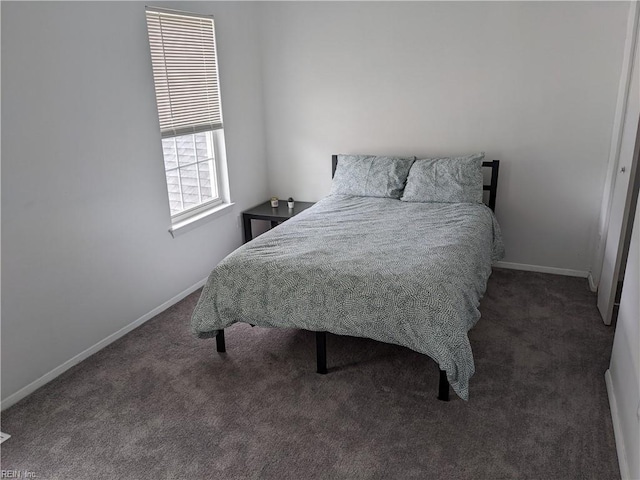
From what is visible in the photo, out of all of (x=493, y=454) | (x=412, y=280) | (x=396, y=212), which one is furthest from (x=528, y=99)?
(x=493, y=454)

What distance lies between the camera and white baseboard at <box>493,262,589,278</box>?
391cm

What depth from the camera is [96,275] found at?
2945mm

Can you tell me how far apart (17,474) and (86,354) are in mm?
909

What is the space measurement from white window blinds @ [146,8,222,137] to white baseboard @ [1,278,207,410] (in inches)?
46.8

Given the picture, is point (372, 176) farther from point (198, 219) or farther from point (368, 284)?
point (368, 284)

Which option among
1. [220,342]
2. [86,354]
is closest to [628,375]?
[220,342]

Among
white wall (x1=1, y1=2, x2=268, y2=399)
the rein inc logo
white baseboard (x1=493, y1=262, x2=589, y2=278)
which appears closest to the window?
white wall (x1=1, y1=2, x2=268, y2=399)

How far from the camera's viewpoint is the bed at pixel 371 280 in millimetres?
2354

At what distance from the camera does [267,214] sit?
167 inches

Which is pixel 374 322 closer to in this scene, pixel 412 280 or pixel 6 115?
pixel 412 280

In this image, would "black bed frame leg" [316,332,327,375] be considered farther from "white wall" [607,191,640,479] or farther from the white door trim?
the white door trim

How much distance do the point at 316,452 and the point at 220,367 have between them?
881mm

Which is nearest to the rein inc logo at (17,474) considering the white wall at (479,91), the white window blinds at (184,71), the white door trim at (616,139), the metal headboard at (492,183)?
the white window blinds at (184,71)

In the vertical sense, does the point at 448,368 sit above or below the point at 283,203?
below
